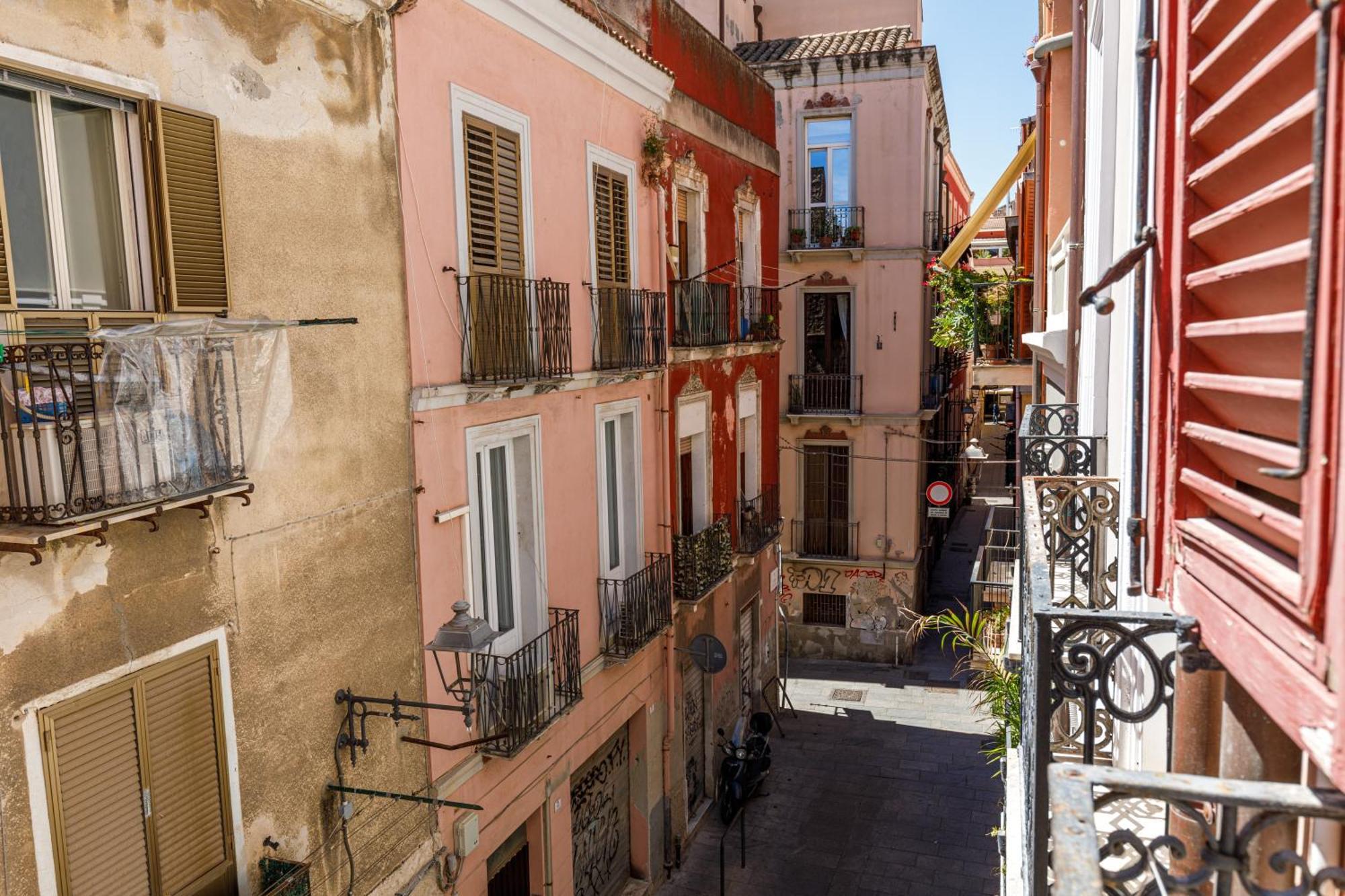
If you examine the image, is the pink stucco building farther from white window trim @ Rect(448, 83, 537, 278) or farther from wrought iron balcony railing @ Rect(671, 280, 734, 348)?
white window trim @ Rect(448, 83, 537, 278)

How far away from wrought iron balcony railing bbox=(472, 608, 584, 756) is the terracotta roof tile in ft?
56.2

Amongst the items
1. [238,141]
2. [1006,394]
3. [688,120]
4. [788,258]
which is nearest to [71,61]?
[238,141]

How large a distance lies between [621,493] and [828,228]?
1279 cm

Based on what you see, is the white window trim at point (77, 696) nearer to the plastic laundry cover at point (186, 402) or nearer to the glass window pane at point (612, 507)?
the plastic laundry cover at point (186, 402)

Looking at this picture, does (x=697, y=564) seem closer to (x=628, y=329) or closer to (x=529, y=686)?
(x=628, y=329)

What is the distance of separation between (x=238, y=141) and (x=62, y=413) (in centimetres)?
228

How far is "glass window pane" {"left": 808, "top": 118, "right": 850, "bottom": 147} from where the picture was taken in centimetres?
2325

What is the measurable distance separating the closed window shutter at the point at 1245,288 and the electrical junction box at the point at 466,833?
24.4ft

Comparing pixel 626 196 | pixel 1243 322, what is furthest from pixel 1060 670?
pixel 626 196

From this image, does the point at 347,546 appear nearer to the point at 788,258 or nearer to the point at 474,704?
the point at 474,704

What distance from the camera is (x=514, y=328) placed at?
30.8 feet

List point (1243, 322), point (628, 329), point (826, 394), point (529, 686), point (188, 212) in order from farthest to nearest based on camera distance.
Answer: point (826, 394) < point (628, 329) < point (529, 686) < point (188, 212) < point (1243, 322)

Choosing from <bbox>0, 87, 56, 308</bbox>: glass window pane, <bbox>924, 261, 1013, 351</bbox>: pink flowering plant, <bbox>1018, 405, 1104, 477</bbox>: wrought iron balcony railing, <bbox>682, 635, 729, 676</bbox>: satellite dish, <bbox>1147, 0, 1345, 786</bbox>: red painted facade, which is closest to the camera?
<bbox>1147, 0, 1345, 786</bbox>: red painted facade

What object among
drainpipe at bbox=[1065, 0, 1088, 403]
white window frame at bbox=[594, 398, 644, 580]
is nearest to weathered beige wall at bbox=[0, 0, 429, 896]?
white window frame at bbox=[594, 398, 644, 580]
